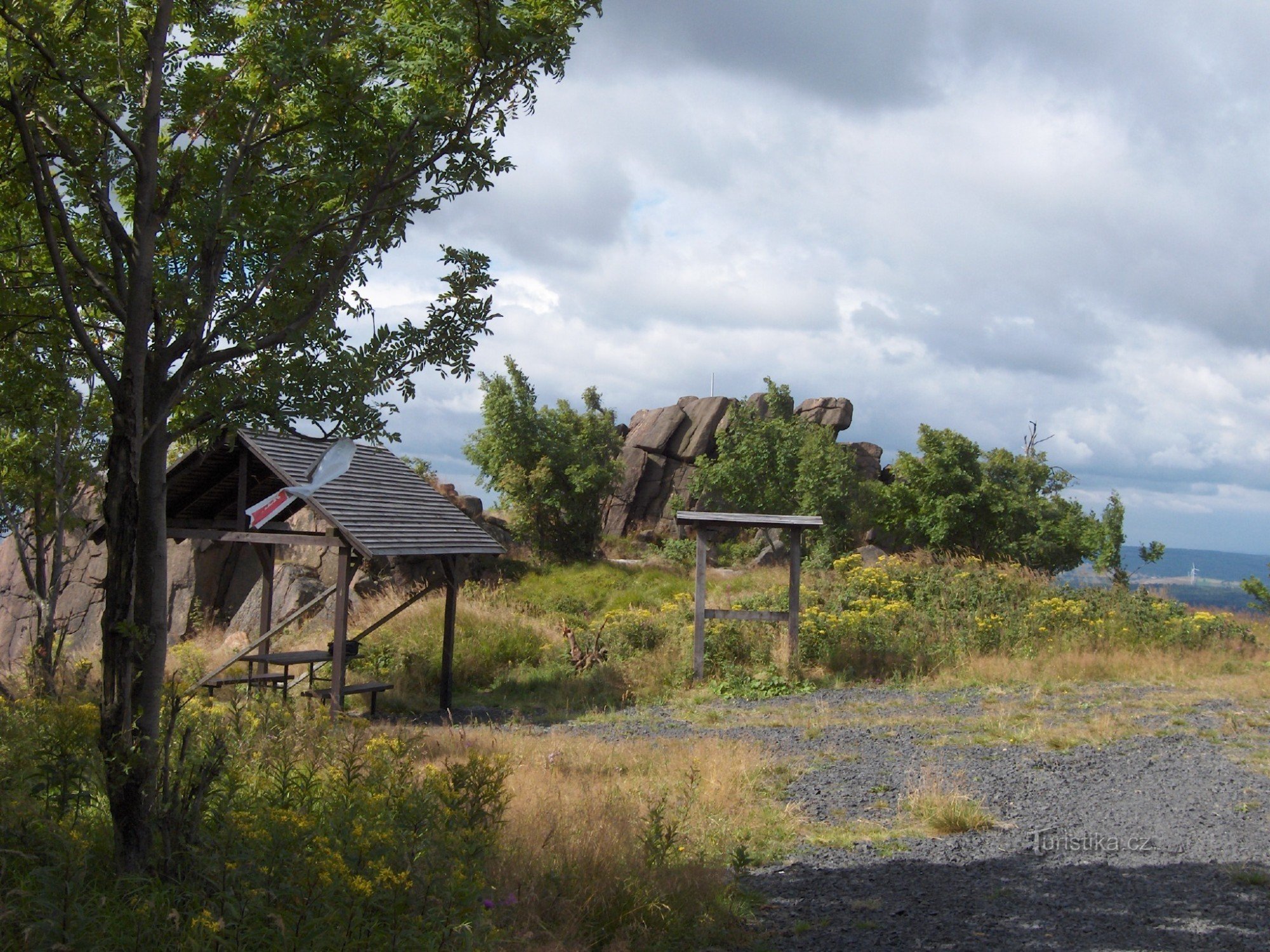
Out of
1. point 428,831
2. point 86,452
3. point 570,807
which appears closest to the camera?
point 428,831

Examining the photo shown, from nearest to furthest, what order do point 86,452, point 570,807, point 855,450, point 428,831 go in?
point 428,831 < point 570,807 < point 86,452 < point 855,450

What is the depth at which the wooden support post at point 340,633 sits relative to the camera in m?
12.4

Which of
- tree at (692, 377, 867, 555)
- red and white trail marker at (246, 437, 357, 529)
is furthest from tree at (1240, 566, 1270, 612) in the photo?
red and white trail marker at (246, 437, 357, 529)

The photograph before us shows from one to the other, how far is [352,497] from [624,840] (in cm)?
880

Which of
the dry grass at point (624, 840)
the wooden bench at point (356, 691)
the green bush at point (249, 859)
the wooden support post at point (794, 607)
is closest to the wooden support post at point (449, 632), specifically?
the wooden bench at point (356, 691)

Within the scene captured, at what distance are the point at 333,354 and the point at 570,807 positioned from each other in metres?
3.08

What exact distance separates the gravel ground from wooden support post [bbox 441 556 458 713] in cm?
408

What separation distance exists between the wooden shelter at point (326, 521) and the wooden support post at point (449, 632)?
13mm

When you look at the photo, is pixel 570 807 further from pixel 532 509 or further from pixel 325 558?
pixel 532 509

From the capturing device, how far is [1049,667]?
46.9 ft

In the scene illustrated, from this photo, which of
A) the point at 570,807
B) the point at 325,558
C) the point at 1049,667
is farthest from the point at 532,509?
the point at 570,807

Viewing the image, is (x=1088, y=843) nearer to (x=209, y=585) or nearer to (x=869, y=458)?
(x=209, y=585)

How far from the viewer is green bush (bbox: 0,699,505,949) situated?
3424 mm

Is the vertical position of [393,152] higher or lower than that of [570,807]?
higher
